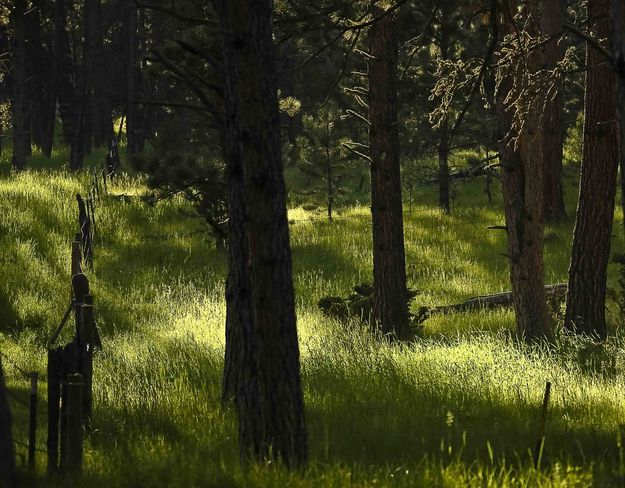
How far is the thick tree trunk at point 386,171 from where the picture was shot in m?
11.2

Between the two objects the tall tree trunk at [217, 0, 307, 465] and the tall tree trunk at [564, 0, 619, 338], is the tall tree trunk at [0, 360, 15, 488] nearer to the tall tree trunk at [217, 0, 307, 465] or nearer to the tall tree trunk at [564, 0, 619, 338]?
the tall tree trunk at [217, 0, 307, 465]

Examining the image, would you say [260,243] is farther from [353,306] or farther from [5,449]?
[353,306]

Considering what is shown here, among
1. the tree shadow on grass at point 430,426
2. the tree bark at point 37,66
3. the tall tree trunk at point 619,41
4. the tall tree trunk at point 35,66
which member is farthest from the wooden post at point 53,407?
the tree bark at point 37,66

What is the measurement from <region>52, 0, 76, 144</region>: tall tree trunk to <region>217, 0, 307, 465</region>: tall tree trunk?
3449cm

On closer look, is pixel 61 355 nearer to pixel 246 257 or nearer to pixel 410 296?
pixel 246 257

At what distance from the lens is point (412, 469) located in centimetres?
532

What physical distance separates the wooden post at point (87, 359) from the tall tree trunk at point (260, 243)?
1.49m

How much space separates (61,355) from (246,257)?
1.58m

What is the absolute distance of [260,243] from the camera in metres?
5.15

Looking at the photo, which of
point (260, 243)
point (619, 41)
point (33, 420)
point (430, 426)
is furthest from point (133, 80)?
point (619, 41)

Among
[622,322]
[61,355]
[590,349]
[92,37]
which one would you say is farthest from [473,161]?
[61,355]

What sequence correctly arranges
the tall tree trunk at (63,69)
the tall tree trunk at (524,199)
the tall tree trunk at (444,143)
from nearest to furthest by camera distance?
the tall tree trunk at (524,199)
the tall tree trunk at (444,143)
the tall tree trunk at (63,69)

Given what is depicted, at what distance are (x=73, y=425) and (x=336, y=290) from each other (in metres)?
10.3

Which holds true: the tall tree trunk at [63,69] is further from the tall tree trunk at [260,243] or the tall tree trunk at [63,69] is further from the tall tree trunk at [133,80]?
the tall tree trunk at [260,243]
